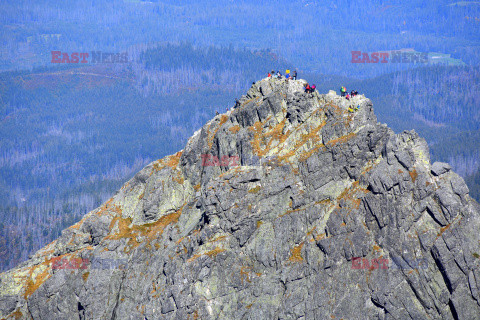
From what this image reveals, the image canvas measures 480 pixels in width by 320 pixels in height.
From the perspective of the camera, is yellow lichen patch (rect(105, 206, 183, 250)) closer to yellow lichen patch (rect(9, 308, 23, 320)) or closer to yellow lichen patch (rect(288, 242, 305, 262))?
yellow lichen patch (rect(9, 308, 23, 320))

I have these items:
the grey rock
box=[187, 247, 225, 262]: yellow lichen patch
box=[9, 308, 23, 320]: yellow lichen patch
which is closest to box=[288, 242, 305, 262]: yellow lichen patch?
box=[187, 247, 225, 262]: yellow lichen patch

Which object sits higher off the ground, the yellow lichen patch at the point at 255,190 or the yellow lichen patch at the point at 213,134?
the yellow lichen patch at the point at 213,134

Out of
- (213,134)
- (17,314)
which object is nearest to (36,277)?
(17,314)

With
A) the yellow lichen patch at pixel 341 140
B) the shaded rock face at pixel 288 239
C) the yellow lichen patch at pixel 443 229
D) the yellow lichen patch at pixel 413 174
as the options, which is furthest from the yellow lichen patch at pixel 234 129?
the yellow lichen patch at pixel 443 229

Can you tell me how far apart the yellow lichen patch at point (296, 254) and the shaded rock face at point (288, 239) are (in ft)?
0.50

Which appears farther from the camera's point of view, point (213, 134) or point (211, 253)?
point (213, 134)

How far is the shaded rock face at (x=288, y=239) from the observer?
80.6 metres

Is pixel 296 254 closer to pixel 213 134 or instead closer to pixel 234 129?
pixel 234 129

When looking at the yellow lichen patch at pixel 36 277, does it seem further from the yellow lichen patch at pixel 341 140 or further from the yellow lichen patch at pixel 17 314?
the yellow lichen patch at pixel 341 140

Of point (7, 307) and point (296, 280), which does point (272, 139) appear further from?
point (7, 307)

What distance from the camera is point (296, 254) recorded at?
3327 inches

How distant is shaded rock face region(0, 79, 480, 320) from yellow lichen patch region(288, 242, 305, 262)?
5.9 inches

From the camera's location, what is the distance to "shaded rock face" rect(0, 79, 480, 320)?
80.6 metres

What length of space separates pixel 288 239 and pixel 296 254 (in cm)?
253
